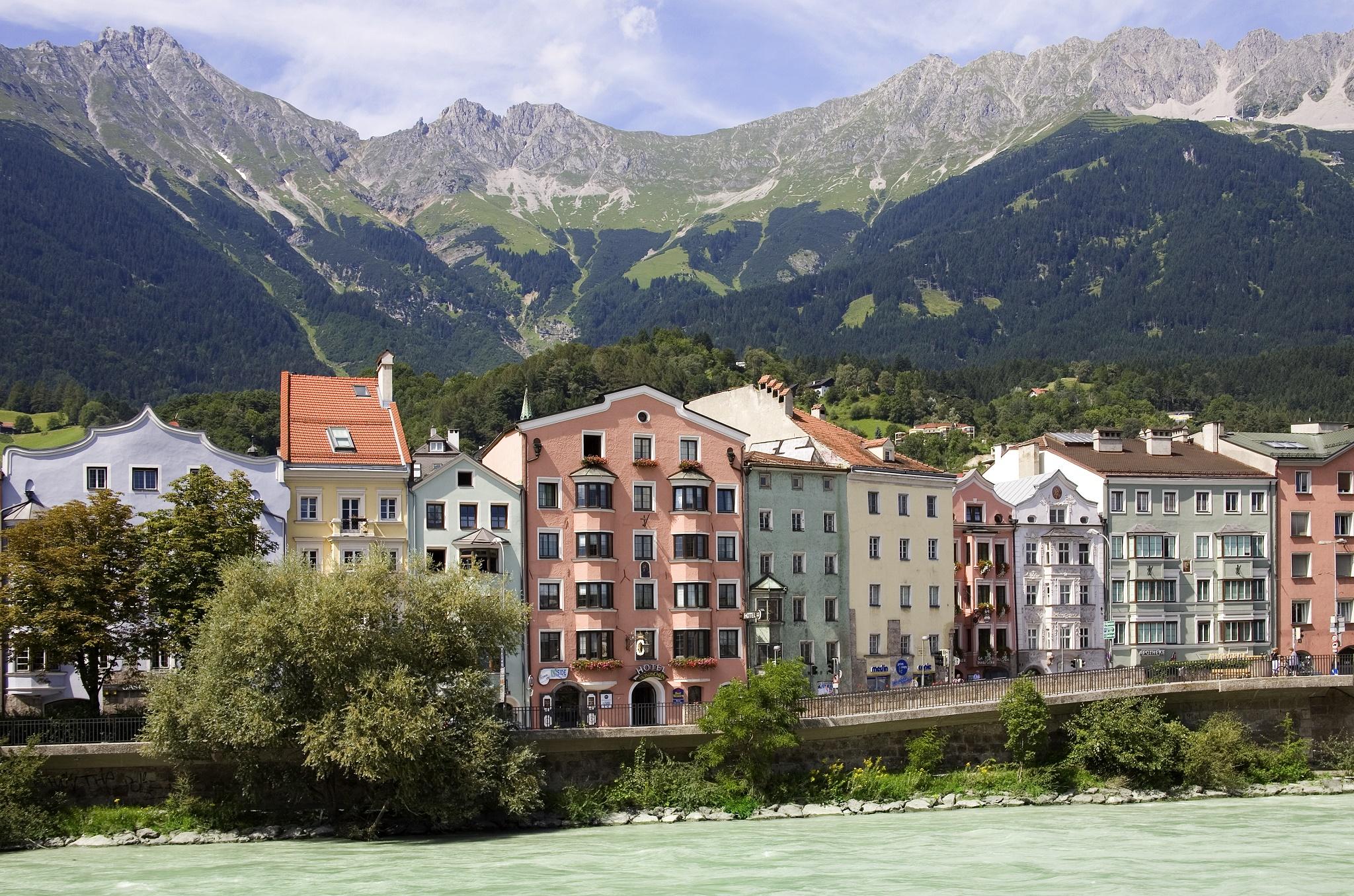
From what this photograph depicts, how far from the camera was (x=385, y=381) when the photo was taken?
249 ft

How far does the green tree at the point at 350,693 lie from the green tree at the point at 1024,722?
21.5 meters

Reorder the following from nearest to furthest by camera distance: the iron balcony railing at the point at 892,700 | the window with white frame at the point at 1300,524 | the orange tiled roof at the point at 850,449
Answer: the iron balcony railing at the point at 892,700 → the orange tiled roof at the point at 850,449 → the window with white frame at the point at 1300,524

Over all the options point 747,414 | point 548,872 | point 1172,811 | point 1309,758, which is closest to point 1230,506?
point 1309,758

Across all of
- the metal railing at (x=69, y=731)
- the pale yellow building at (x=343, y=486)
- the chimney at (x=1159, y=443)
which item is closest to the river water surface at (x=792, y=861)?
the metal railing at (x=69, y=731)

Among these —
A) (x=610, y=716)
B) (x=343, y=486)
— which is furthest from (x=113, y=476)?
(x=610, y=716)

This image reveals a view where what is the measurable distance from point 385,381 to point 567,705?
62.1 feet

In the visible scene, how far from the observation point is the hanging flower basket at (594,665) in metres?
70.8

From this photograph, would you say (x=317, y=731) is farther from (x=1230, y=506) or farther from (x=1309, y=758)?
(x=1230, y=506)

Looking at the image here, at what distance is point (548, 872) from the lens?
1833 inches

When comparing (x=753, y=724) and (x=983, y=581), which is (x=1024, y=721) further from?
(x=983, y=581)

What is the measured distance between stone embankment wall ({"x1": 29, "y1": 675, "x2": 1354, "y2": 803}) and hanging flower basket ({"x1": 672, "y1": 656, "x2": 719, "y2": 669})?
1079 cm

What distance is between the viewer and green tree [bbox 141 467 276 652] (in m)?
58.4

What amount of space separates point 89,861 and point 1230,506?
227 ft

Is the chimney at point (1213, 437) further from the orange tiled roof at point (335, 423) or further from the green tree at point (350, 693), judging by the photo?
the green tree at point (350, 693)
